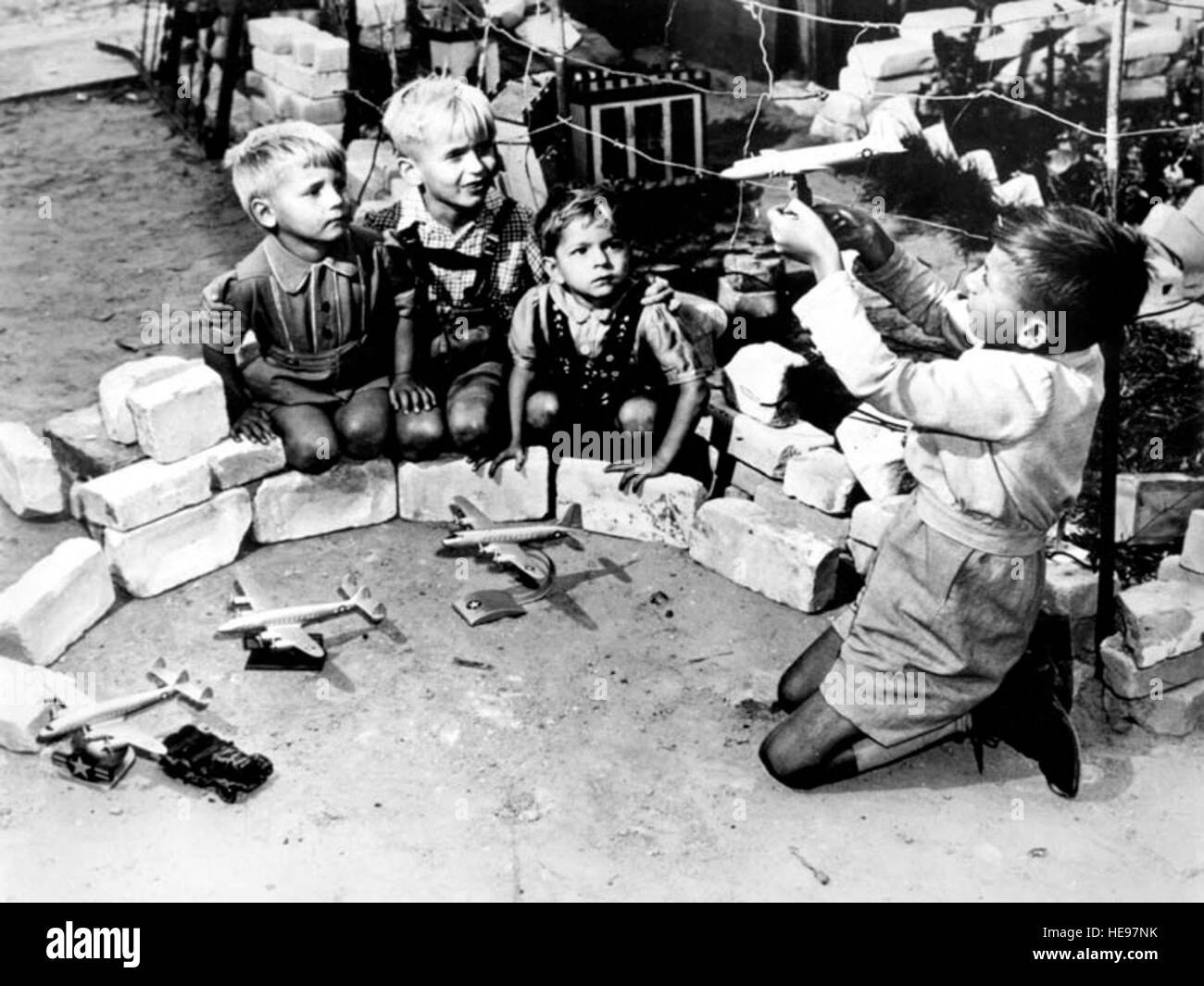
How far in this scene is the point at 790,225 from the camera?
328 centimetres

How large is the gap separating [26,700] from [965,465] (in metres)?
2.47

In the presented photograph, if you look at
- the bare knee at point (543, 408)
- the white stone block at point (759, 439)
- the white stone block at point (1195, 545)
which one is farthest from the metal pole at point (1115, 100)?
the bare knee at point (543, 408)

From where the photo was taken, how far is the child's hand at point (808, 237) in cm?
325

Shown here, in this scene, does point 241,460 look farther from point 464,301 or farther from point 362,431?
point 464,301

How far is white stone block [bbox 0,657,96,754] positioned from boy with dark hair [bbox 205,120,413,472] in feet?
3.58

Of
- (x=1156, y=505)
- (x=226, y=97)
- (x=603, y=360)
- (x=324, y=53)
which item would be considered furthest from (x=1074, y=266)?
(x=226, y=97)

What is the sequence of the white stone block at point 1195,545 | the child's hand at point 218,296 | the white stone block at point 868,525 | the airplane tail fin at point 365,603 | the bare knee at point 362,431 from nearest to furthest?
the white stone block at point 1195,545
the airplane tail fin at point 365,603
the white stone block at point 868,525
the child's hand at point 218,296
the bare knee at point 362,431

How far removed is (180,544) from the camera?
4.42 metres

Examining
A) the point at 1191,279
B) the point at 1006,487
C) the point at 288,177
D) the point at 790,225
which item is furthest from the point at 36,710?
the point at 1191,279

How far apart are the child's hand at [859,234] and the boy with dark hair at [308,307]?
5.12ft

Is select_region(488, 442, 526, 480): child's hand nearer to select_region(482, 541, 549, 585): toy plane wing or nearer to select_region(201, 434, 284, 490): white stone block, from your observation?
select_region(482, 541, 549, 585): toy plane wing

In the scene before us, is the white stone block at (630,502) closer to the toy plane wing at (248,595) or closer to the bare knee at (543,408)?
the bare knee at (543,408)

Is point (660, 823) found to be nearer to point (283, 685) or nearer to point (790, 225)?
point (283, 685)
